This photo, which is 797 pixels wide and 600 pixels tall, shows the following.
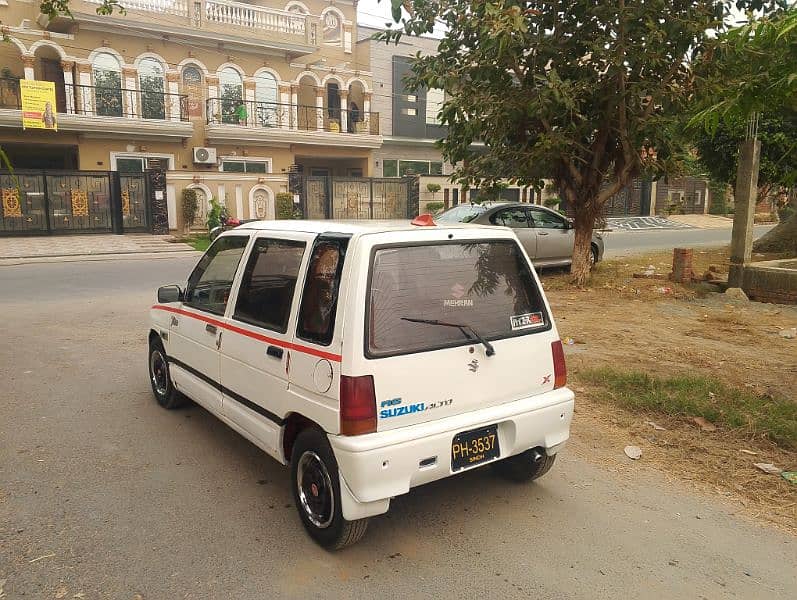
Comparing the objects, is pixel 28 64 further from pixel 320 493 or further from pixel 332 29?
pixel 320 493

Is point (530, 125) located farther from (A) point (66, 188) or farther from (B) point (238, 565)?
(A) point (66, 188)

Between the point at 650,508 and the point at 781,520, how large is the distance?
710 millimetres

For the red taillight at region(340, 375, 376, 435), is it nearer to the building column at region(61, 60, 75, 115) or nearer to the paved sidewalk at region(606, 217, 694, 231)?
the building column at region(61, 60, 75, 115)

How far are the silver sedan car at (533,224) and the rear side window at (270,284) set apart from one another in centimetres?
892

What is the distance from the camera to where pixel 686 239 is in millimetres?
26469

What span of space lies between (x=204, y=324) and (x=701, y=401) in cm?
409

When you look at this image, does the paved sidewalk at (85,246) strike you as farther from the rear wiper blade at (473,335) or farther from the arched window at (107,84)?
the rear wiper blade at (473,335)

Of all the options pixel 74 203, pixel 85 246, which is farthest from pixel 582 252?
pixel 74 203

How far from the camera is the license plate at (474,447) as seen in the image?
11.4 ft

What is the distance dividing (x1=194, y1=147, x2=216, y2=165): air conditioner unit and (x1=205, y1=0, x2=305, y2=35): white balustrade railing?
524 cm

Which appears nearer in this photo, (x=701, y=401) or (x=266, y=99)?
(x=701, y=401)

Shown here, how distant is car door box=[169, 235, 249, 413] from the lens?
4.51m

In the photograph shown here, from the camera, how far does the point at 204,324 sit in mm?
4672

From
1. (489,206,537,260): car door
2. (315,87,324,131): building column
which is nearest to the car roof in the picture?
(489,206,537,260): car door
